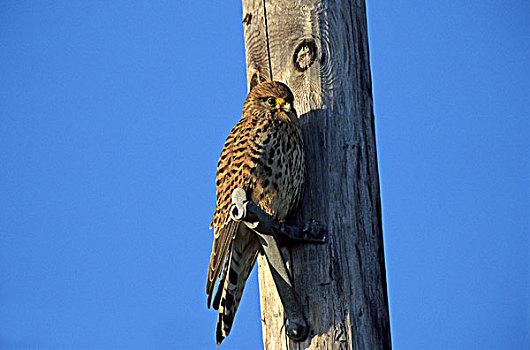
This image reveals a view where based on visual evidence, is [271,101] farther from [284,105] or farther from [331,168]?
[331,168]

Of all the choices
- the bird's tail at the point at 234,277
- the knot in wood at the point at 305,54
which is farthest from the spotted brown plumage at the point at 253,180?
the knot in wood at the point at 305,54

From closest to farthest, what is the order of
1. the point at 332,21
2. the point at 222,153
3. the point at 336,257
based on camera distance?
the point at 336,257, the point at 332,21, the point at 222,153

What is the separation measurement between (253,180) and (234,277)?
0.44m

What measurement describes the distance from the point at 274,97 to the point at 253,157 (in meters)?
0.29

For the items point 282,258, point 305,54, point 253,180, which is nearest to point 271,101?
point 305,54

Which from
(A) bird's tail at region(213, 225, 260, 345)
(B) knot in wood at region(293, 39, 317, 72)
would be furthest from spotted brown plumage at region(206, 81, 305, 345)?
(B) knot in wood at region(293, 39, 317, 72)

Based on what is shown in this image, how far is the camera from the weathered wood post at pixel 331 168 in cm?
269

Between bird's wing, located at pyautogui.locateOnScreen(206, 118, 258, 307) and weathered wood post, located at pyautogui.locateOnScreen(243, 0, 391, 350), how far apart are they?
0.23 metres

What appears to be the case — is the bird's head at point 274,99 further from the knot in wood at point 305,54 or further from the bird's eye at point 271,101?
the knot in wood at point 305,54

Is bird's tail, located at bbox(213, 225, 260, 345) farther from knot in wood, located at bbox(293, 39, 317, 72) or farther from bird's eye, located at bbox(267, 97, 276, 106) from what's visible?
knot in wood, located at bbox(293, 39, 317, 72)

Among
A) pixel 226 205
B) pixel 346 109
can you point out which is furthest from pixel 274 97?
pixel 226 205

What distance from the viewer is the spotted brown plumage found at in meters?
2.89

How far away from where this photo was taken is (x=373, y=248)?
2.79 metres

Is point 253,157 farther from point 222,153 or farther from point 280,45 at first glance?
point 280,45
